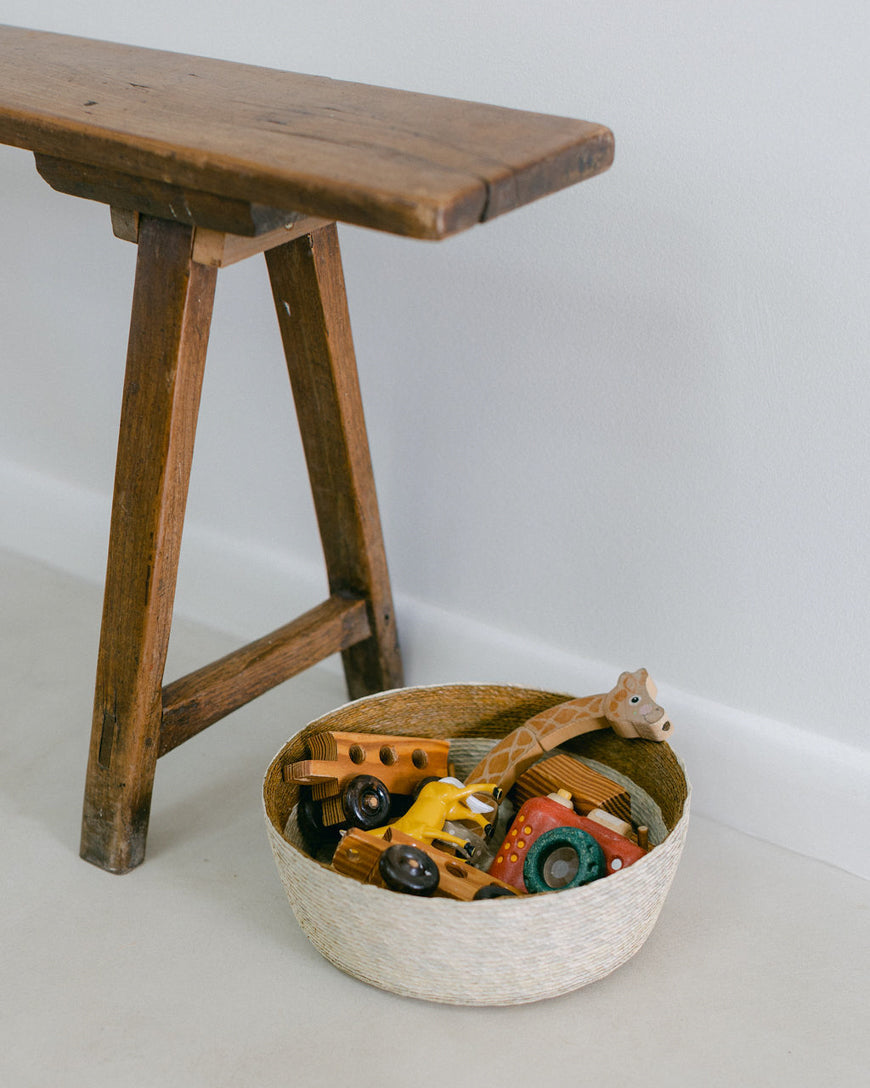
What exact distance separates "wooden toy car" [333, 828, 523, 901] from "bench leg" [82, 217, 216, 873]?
27cm

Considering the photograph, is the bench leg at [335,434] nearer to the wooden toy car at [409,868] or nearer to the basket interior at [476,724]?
the basket interior at [476,724]

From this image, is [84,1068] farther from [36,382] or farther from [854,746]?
[36,382]

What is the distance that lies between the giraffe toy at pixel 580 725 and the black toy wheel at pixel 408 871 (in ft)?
0.70

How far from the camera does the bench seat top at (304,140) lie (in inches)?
33.1

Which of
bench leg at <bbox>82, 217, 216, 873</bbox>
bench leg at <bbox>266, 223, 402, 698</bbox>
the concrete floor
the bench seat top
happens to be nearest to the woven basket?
the concrete floor

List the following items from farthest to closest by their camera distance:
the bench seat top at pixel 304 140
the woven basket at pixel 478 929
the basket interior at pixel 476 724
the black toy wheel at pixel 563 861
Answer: the basket interior at pixel 476 724 → the black toy wheel at pixel 563 861 → the woven basket at pixel 478 929 → the bench seat top at pixel 304 140

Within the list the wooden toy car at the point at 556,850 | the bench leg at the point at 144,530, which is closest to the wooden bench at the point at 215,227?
the bench leg at the point at 144,530

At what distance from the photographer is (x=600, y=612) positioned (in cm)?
141

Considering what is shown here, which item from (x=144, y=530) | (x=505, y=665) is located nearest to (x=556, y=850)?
(x=505, y=665)

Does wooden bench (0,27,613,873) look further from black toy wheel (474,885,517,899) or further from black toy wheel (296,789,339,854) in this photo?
black toy wheel (474,885,517,899)

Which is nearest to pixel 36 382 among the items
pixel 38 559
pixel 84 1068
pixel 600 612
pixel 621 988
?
pixel 38 559

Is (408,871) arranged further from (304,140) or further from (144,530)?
(304,140)

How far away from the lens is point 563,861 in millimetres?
1143

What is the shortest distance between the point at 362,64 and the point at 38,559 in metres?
0.98
